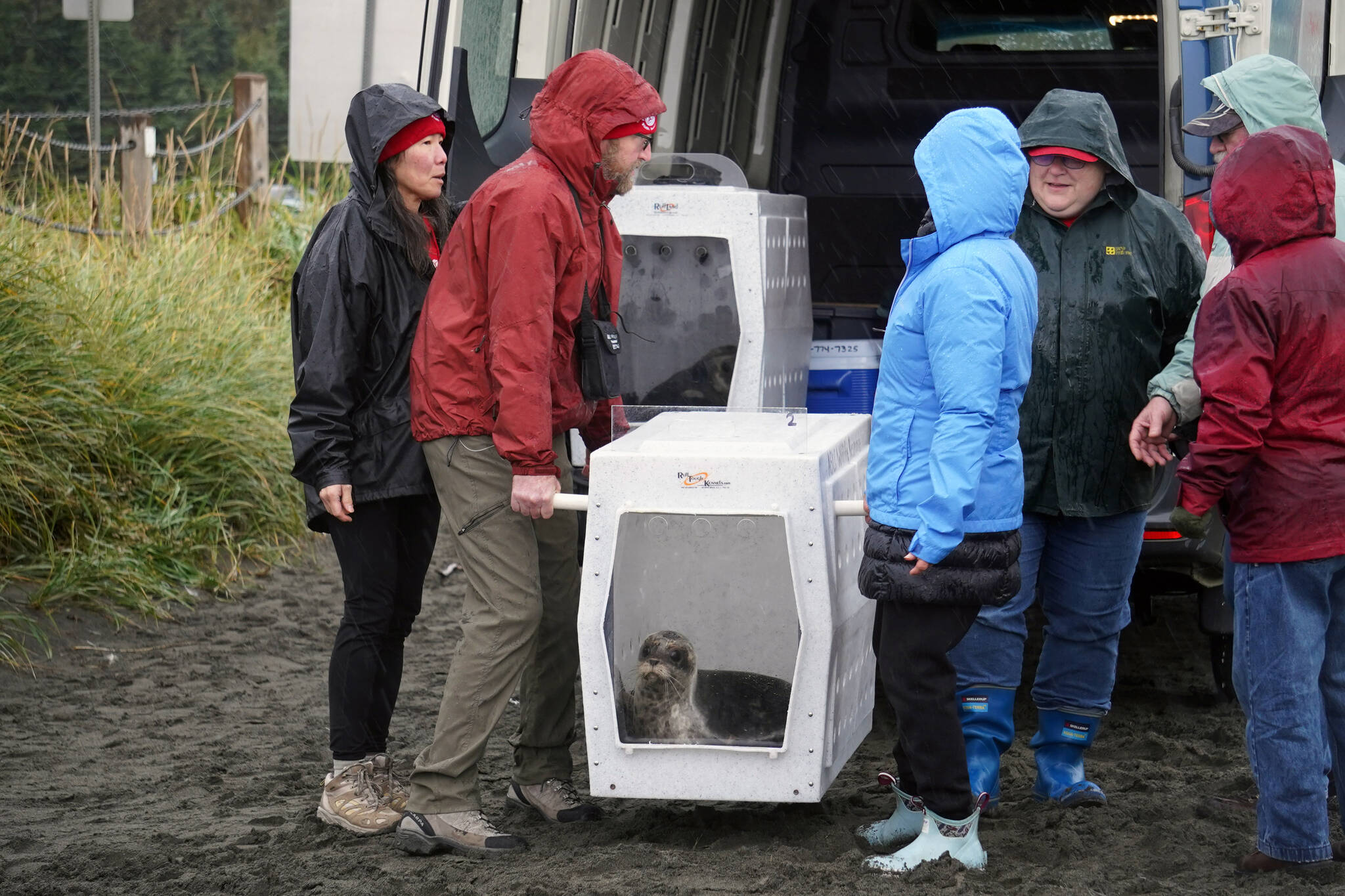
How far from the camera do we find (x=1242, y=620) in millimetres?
3232

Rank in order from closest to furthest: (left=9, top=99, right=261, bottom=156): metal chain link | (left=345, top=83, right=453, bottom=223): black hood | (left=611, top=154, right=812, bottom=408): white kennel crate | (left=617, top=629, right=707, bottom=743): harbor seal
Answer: (left=617, top=629, right=707, bottom=743): harbor seal
(left=345, top=83, right=453, bottom=223): black hood
(left=611, top=154, right=812, bottom=408): white kennel crate
(left=9, top=99, right=261, bottom=156): metal chain link

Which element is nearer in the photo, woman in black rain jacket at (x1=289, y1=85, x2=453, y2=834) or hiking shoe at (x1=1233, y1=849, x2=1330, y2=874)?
hiking shoe at (x1=1233, y1=849, x2=1330, y2=874)

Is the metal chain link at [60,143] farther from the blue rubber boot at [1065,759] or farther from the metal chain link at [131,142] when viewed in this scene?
the blue rubber boot at [1065,759]

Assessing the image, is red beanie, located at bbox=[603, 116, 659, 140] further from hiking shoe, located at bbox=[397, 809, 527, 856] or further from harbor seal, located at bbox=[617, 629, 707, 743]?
hiking shoe, located at bbox=[397, 809, 527, 856]

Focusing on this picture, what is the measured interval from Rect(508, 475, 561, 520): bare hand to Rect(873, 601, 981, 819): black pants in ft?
2.49

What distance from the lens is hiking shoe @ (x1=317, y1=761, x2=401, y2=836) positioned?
364cm

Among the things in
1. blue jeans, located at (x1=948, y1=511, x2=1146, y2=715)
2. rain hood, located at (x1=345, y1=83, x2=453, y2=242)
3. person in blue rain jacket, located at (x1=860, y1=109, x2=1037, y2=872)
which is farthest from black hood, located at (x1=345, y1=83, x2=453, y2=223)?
blue jeans, located at (x1=948, y1=511, x2=1146, y2=715)

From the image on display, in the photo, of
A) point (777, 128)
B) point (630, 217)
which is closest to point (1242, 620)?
point (630, 217)

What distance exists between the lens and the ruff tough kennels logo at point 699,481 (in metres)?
3.21

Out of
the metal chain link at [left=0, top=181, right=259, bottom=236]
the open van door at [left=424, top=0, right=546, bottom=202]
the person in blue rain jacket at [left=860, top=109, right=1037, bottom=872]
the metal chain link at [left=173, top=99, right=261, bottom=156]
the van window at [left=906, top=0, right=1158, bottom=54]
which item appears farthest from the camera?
the metal chain link at [left=173, top=99, right=261, bottom=156]

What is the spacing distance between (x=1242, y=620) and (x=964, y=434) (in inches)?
31.8

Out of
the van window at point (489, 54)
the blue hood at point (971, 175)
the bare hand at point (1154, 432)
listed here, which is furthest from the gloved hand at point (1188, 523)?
the van window at point (489, 54)

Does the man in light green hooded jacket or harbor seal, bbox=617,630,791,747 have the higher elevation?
the man in light green hooded jacket

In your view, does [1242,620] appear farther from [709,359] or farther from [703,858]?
[709,359]
